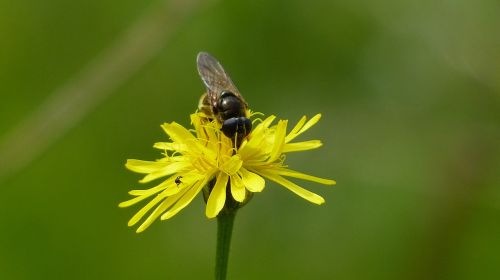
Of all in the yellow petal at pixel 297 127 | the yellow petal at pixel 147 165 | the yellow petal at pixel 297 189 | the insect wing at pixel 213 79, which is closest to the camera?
the yellow petal at pixel 297 189

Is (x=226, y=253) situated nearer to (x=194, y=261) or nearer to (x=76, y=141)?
(x=194, y=261)

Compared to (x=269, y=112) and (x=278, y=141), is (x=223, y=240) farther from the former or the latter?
(x=269, y=112)

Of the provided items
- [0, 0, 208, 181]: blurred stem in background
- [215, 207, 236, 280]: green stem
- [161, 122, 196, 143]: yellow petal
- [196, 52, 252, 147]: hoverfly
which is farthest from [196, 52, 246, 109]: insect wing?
[0, 0, 208, 181]: blurred stem in background

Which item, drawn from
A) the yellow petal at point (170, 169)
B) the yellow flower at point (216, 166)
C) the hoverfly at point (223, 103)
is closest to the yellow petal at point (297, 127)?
the yellow flower at point (216, 166)

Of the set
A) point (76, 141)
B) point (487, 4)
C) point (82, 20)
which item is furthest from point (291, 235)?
point (82, 20)

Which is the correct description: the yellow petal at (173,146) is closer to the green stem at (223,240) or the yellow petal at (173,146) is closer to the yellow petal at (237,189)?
the yellow petal at (237,189)

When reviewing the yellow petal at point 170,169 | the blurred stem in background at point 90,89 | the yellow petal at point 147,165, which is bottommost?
the yellow petal at point 170,169
